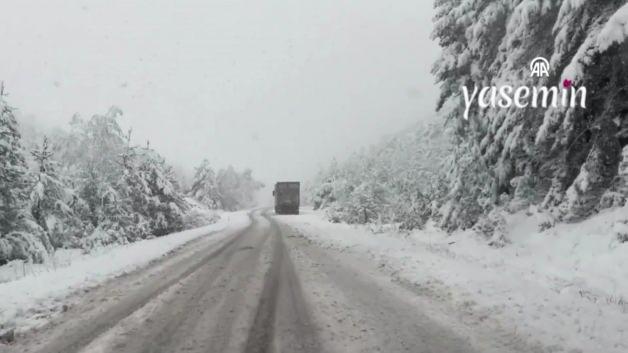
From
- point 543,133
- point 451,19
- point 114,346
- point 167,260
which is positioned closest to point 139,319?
point 114,346

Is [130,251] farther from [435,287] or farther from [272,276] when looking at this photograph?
[435,287]

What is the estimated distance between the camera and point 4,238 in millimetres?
16625

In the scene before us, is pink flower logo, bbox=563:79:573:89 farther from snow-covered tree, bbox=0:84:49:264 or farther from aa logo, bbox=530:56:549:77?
snow-covered tree, bbox=0:84:49:264

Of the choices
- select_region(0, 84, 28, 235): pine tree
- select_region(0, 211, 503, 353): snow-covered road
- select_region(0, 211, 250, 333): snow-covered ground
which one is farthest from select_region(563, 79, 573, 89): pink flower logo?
select_region(0, 84, 28, 235): pine tree

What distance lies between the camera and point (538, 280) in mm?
8227

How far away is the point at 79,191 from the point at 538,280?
76.1 feet

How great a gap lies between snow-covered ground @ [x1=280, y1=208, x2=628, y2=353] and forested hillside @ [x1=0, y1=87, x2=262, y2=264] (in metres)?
12.3

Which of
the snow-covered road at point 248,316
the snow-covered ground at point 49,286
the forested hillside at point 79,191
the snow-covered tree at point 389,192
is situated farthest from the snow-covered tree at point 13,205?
the snow-covered tree at point 389,192

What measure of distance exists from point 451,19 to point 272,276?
11.0 meters

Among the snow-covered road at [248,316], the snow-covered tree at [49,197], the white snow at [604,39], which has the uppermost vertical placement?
the white snow at [604,39]

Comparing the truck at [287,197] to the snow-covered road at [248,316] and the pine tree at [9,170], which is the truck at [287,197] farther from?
the snow-covered road at [248,316]

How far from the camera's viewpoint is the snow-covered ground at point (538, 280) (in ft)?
17.0

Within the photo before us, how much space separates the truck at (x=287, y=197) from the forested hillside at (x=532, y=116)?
109 feet

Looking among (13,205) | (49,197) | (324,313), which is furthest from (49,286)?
(49,197)
